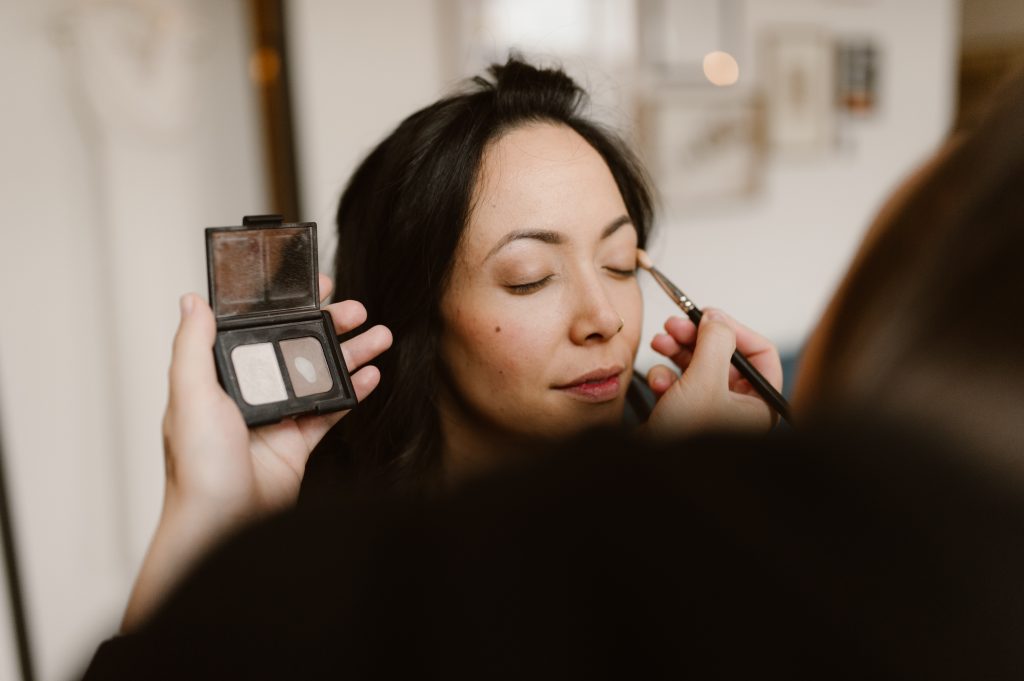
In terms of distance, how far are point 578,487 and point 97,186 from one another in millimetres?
1545

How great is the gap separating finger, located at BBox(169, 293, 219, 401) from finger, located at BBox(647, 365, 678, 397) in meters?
0.49

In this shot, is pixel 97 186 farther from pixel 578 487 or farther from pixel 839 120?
pixel 839 120

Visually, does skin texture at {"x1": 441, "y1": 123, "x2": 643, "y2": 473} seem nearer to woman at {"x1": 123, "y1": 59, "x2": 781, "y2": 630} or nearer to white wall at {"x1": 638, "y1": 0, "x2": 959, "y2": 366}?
woman at {"x1": 123, "y1": 59, "x2": 781, "y2": 630}

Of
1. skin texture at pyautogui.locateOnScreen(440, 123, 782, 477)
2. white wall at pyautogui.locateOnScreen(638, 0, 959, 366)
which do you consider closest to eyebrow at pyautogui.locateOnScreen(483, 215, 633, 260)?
skin texture at pyautogui.locateOnScreen(440, 123, 782, 477)

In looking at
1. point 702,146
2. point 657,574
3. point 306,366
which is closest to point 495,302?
point 306,366

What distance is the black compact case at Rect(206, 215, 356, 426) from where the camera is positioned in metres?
0.64

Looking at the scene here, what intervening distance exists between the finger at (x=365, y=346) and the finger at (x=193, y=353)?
16 centimetres

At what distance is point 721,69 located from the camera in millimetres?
2322

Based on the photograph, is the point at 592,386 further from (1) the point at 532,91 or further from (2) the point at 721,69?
(2) the point at 721,69

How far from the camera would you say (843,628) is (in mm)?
250

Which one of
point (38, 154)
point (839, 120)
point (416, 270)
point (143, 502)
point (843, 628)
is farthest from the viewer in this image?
point (839, 120)

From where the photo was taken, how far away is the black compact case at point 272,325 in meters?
0.64

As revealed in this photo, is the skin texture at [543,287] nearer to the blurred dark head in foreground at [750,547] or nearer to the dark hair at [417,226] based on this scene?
the dark hair at [417,226]

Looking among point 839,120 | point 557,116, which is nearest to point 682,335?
point 557,116
